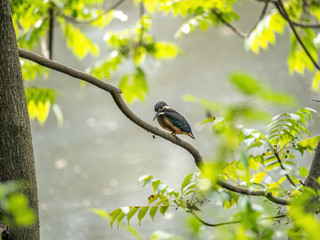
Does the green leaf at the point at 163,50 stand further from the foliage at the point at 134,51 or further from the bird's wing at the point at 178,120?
the bird's wing at the point at 178,120

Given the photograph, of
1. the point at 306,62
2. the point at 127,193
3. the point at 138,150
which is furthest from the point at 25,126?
the point at 138,150

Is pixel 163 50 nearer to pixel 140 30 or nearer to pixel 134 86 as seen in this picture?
pixel 140 30

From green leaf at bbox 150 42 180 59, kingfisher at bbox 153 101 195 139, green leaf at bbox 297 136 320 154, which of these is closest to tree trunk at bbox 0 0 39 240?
kingfisher at bbox 153 101 195 139

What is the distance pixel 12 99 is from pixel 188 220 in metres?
0.85

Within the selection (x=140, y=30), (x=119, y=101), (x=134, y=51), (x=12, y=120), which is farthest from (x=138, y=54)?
(x=12, y=120)

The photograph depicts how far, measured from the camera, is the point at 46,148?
6551 mm

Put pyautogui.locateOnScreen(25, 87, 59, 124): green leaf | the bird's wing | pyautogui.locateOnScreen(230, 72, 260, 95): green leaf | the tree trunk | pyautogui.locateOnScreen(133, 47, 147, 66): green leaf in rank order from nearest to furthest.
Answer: pyautogui.locateOnScreen(230, 72, 260, 95): green leaf → the tree trunk → the bird's wing → pyautogui.locateOnScreen(25, 87, 59, 124): green leaf → pyautogui.locateOnScreen(133, 47, 147, 66): green leaf

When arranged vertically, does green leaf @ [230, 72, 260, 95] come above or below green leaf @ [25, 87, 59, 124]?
below

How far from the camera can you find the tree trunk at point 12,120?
4.43ft

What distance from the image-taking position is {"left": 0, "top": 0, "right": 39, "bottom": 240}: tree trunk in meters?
1.35

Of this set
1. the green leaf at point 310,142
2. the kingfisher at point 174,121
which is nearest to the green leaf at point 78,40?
the kingfisher at point 174,121

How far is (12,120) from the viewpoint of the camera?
1.36m

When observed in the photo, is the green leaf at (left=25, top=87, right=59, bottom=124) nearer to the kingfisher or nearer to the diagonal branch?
the kingfisher

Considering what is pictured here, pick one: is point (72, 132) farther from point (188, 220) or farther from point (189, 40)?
point (188, 220)
